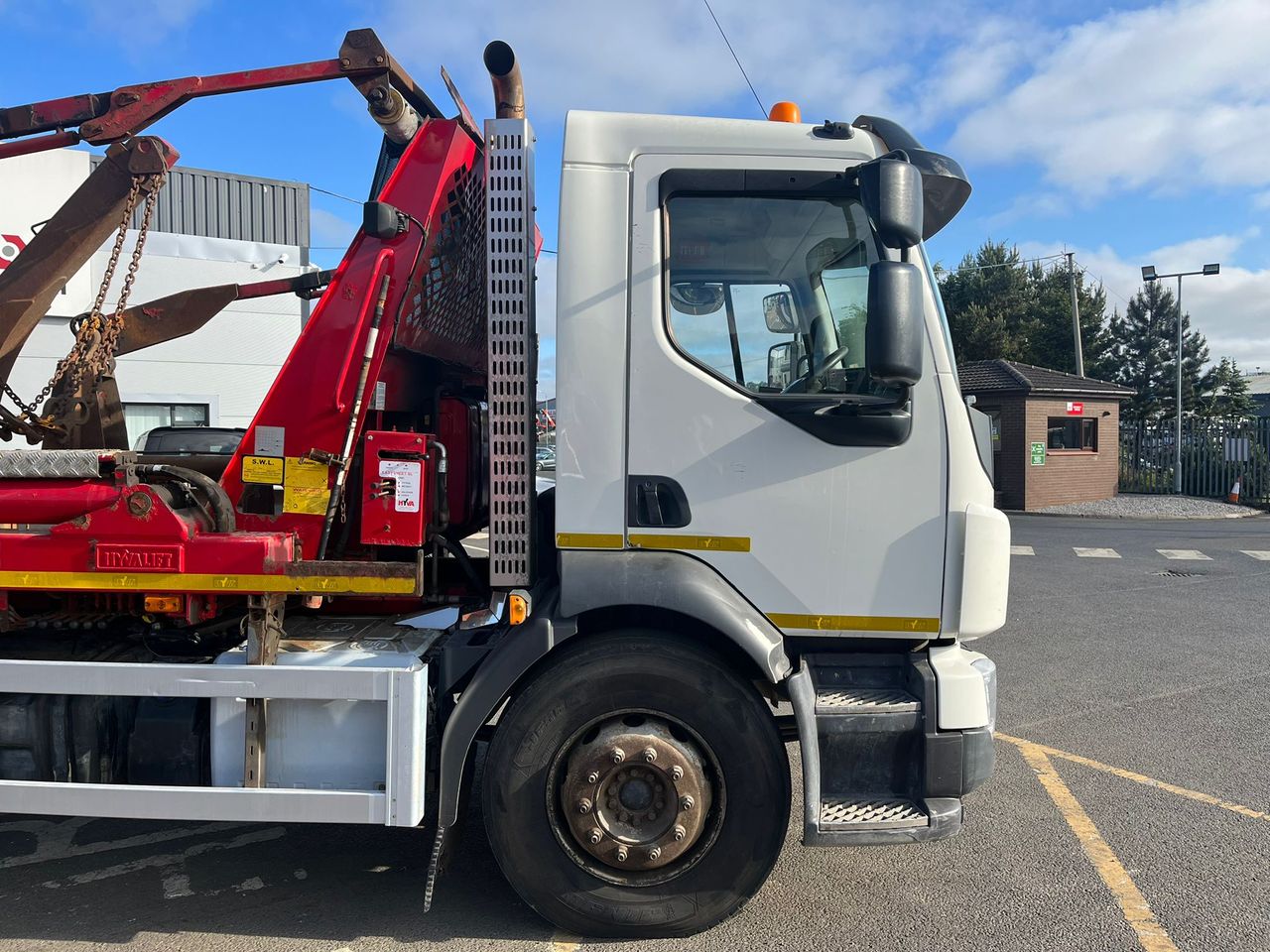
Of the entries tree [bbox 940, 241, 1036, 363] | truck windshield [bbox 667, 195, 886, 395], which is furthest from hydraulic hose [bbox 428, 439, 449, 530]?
tree [bbox 940, 241, 1036, 363]

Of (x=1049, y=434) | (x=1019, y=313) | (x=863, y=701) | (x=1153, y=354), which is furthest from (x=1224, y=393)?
(x=863, y=701)

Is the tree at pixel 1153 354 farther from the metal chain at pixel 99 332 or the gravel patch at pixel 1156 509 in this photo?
the metal chain at pixel 99 332

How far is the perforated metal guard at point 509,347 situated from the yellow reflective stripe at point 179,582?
0.54m

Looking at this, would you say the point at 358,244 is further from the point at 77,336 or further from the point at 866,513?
the point at 866,513

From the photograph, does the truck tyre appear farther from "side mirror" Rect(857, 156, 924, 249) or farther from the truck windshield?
"side mirror" Rect(857, 156, 924, 249)

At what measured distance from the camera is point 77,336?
3750mm

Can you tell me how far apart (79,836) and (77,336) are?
2312 mm

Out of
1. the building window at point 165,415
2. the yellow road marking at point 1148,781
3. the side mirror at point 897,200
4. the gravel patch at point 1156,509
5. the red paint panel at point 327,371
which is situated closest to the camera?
the side mirror at point 897,200

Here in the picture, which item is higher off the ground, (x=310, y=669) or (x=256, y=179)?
(x=256, y=179)

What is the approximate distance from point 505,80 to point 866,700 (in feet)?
8.80

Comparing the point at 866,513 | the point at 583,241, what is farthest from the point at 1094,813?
the point at 583,241

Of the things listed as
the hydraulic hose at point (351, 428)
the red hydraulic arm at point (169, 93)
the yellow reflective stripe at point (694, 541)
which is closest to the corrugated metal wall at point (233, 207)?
the red hydraulic arm at point (169, 93)

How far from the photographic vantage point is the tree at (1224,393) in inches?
1426

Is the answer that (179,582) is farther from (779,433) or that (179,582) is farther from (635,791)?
(779,433)
